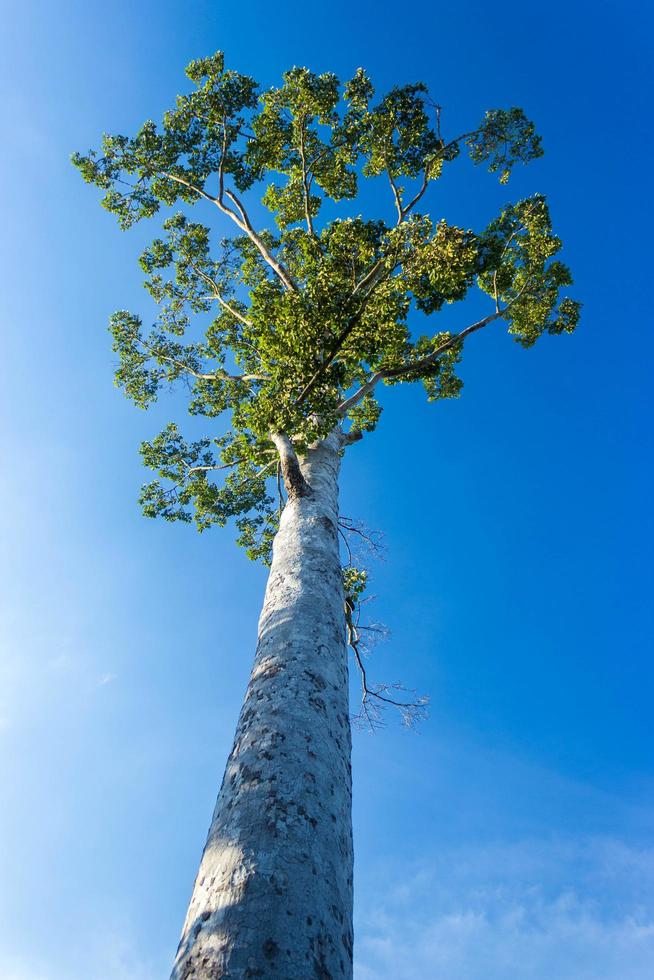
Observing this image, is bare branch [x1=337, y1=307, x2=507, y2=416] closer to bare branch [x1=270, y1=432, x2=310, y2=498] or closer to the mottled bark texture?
bare branch [x1=270, y1=432, x2=310, y2=498]

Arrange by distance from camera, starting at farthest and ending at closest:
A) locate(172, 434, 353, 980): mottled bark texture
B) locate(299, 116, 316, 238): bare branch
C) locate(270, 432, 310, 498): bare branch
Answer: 1. locate(299, 116, 316, 238): bare branch
2. locate(270, 432, 310, 498): bare branch
3. locate(172, 434, 353, 980): mottled bark texture

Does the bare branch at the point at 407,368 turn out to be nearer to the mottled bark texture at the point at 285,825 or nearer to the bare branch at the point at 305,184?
the bare branch at the point at 305,184

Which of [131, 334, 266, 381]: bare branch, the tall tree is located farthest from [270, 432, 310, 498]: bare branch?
[131, 334, 266, 381]: bare branch

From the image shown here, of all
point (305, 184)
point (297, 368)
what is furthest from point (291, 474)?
point (305, 184)

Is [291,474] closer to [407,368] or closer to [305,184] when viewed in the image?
[407,368]

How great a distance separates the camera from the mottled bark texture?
2.47 metres

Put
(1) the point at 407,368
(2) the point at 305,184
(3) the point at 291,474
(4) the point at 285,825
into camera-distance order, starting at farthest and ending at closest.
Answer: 1. (2) the point at 305,184
2. (1) the point at 407,368
3. (3) the point at 291,474
4. (4) the point at 285,825

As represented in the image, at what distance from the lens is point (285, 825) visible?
3.02 m

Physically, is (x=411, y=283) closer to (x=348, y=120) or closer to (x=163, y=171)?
(x=348, y=120)

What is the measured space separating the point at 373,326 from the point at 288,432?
2113 mm

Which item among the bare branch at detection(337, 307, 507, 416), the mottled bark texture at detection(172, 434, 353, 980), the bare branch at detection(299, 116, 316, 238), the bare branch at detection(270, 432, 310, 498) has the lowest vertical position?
the mottled bark texture at detection(172, 434, 353, 980)

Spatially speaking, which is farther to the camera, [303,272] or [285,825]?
[303,272]

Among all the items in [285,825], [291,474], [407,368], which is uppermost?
[407,368]

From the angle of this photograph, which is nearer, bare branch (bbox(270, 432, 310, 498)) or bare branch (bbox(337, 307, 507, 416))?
bare branch (bbox(270, 432, 310, 498))
